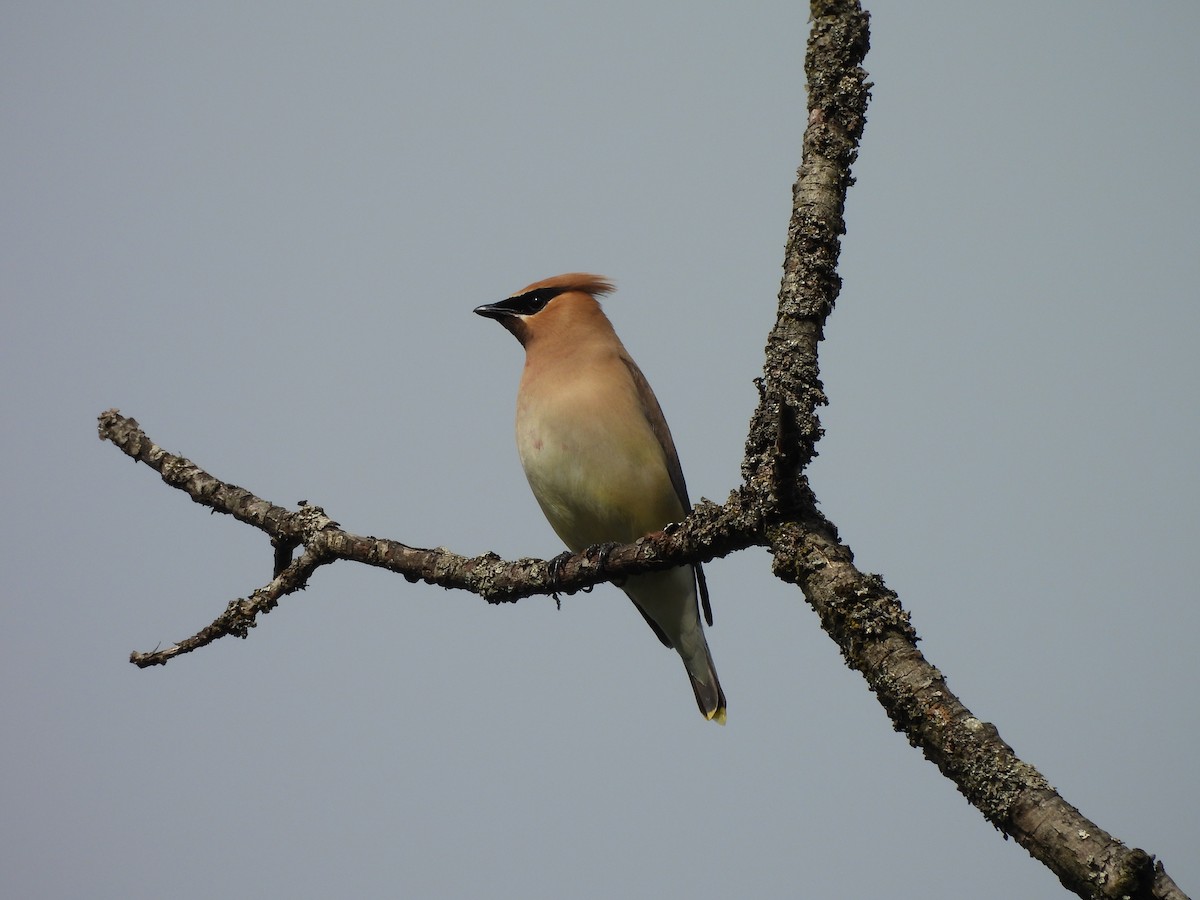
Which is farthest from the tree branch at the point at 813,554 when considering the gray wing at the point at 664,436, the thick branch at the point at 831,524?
the gray wing at the point at 664,436

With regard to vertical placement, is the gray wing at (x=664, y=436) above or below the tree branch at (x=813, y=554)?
above

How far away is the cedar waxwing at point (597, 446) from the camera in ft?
17.8

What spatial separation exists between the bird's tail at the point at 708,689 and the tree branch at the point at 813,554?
2.36 metres

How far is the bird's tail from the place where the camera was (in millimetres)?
6449

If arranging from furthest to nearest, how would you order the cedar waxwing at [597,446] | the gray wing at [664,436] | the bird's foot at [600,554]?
1. the gray wing at [664,436]
2. the cedar waxwing at [597,446]
3. the bird's foot at [600,554]

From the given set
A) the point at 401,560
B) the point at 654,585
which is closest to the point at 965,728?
the point at 401,560

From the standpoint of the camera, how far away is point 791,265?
10.2 feet

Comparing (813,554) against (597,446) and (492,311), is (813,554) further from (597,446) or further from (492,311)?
(492,311)

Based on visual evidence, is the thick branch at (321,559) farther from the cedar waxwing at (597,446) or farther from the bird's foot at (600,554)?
the cedar waxwing at (597,446)

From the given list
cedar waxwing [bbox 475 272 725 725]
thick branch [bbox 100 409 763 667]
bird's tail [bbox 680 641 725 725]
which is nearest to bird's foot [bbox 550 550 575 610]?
thick branch [bbox 100 409 763 667]

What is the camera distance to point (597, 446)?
543 centimetres

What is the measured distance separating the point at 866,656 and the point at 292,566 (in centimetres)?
236

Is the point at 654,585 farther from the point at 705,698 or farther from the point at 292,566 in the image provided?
the point at 292,566

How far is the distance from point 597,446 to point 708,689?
5.85ft
